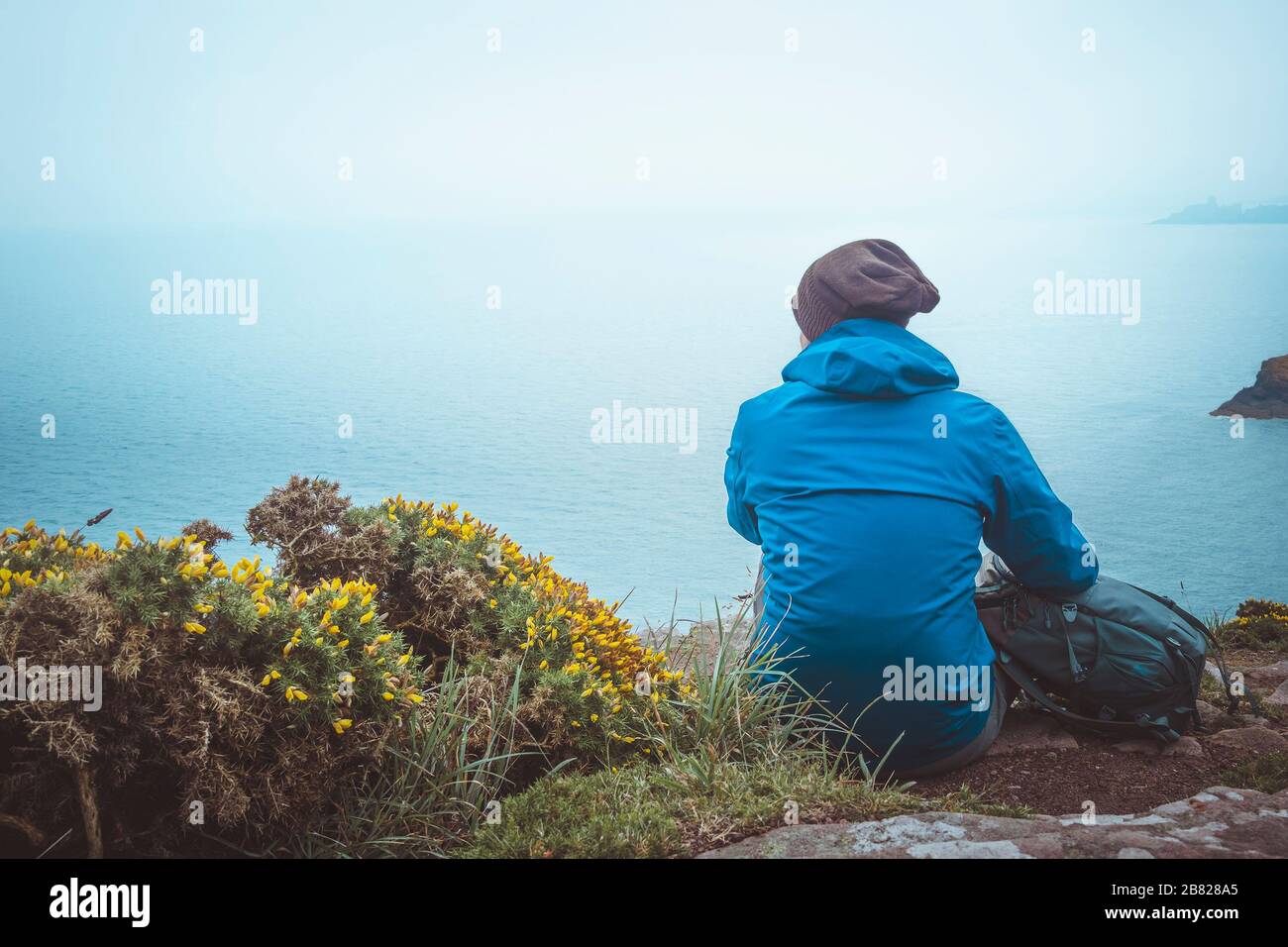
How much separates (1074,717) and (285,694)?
7.79ft

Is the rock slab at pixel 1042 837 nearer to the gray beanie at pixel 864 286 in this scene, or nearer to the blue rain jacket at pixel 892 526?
the blue rain jacket at pixel 892 526

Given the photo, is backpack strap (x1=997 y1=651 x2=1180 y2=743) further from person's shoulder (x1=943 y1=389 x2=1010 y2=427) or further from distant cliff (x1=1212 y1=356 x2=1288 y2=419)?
distant cliff (x1=1212 y1=356 x2=1288 y2=419)

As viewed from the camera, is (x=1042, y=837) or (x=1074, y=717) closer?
(x=1042, y=837)

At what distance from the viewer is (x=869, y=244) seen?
3383 millimetres

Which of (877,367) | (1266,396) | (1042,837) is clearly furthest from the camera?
(1266,396)

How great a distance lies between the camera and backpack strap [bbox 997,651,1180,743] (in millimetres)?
3359

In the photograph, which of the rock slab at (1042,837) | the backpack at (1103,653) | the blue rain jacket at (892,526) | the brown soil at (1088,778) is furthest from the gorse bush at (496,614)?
the backpack at (1103,653)

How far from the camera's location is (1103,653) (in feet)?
10.8

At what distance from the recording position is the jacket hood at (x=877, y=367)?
9.91 feet

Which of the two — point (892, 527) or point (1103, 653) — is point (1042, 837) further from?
point (1103, 653)

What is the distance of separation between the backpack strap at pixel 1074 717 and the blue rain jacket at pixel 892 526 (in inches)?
8.6

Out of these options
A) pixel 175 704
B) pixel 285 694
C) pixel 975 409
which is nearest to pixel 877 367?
pixel 975 409
